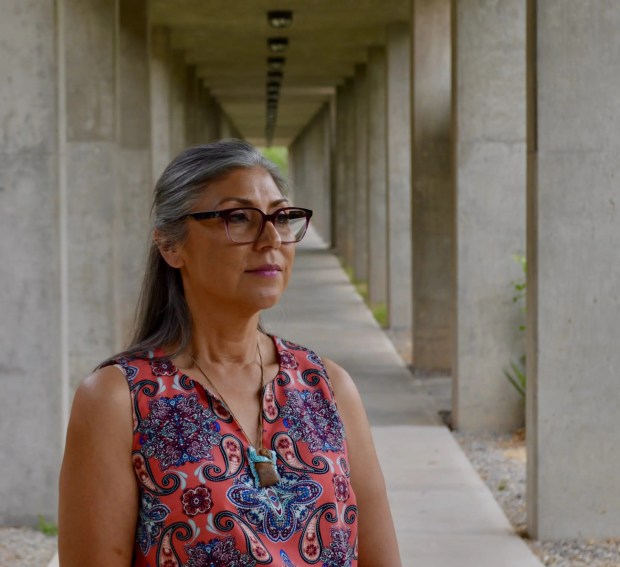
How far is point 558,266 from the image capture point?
6.49 m

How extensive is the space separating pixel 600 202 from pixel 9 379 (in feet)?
10.6

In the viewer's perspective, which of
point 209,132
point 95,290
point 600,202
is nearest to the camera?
point 600,202

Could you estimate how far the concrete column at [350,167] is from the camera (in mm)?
24594

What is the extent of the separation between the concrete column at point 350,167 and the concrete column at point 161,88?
272 inches

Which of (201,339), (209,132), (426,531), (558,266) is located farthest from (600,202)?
(209,132)

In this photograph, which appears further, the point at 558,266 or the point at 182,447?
the point at 558,266

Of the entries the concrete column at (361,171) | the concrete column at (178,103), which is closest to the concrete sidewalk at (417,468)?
the concrete column at (178,103)

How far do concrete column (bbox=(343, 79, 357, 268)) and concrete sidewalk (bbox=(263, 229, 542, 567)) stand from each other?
8.16 m

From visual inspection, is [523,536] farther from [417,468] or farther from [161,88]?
[161,88]

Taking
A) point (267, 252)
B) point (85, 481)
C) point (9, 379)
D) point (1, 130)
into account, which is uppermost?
point (1, 130)

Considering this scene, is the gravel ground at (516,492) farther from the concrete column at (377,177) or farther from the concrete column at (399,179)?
the concrete column at (377,177)

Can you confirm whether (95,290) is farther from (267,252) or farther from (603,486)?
(267,252)

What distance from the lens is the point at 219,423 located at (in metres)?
2.23

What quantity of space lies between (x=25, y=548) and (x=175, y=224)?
4.59 m
